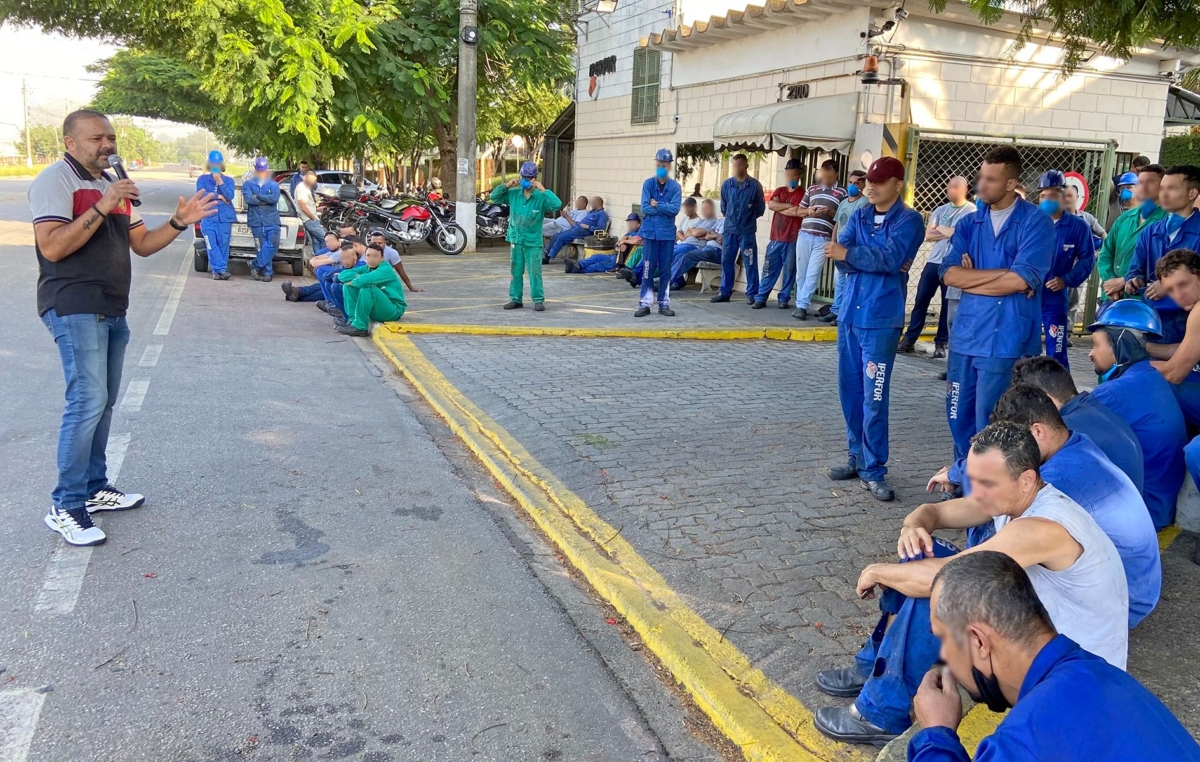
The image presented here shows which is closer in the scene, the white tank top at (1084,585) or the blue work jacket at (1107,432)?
the white tank top at (1084,585)

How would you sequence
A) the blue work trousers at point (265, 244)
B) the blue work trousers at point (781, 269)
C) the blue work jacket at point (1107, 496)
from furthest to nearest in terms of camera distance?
1. the blue work trousers at point (265, 244)
2. the blue work trousers at point (781, 269)
3. the blue work jacket at point (1107, 496)

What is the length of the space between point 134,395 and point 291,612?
4137 mm

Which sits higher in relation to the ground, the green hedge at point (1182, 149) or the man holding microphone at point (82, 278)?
the green hedge at point (1182, 149)

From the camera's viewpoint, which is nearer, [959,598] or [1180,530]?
[959,598]

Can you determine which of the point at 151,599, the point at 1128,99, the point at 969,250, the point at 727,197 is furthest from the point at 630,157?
the point at 151,599

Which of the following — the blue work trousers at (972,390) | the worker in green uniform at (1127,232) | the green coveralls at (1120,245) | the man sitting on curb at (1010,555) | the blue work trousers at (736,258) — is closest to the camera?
the man sitting on curb at (1010,555)

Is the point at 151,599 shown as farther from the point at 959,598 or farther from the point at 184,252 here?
the point at 184,252

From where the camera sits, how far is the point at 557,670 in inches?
145

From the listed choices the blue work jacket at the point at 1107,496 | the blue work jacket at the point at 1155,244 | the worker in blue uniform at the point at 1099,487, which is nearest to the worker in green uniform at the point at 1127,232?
the blue work jacket at the point at 1155,244

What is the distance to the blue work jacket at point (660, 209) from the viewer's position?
444 inches

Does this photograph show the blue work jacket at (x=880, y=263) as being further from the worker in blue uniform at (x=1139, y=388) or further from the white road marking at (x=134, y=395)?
the white road marking at (x=134, y=395)

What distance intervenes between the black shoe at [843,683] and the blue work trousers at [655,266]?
335 inches

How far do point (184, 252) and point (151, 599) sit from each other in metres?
17.0

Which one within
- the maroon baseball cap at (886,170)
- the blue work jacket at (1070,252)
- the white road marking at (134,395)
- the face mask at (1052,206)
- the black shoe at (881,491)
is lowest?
the black shoe at (881,491)
